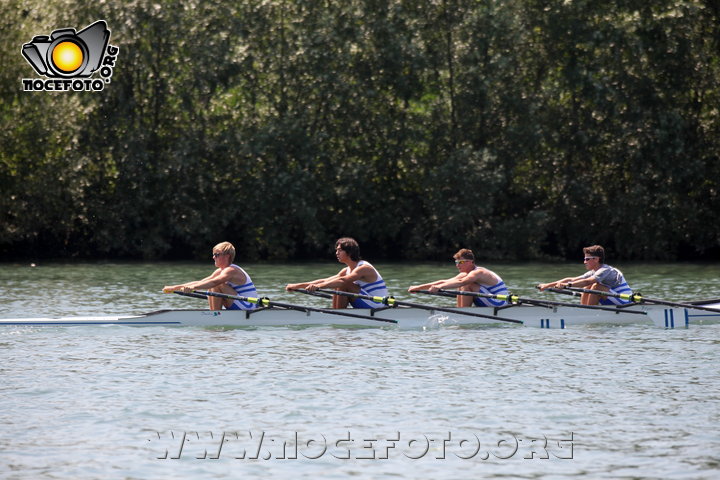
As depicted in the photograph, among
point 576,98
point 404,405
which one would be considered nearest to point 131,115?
point 576,98

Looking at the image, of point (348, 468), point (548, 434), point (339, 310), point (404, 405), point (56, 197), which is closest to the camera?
point (348, 468)

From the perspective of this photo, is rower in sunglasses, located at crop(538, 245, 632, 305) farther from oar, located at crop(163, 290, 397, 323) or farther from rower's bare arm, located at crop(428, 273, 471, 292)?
oar, located at crop(163, 290, 397, 323)

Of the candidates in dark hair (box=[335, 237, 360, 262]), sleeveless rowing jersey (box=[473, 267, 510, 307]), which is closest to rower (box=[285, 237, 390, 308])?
dark hair (box=[335, 237, 360, 262])

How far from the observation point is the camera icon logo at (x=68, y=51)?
39375 millimetres

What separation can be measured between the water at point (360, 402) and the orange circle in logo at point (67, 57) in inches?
920

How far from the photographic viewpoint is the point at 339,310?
1894 centimetres

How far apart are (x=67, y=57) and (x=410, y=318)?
83.8 ft

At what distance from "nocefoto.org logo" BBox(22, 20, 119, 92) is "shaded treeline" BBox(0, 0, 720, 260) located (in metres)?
0.44

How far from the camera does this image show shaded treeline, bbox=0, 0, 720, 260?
134 ft

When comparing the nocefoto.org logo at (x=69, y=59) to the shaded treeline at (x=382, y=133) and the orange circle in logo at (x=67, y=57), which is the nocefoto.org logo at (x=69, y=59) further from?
the shaded treeline at (x=382, y=133)

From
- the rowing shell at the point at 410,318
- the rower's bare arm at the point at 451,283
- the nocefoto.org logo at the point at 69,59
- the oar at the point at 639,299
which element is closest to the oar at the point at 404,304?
the rowing shell at the point at 410,318

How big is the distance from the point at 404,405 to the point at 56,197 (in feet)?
96.8

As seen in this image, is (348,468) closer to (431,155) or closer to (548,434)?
(548,434)

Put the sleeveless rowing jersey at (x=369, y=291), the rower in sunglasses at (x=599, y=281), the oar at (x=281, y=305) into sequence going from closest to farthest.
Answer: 1. the oar at (x=281, y=305)
2. the sleeveless rowing jersey at (x=369, y=291)
3. the rower in sunglasses at (x=599, y=281)
